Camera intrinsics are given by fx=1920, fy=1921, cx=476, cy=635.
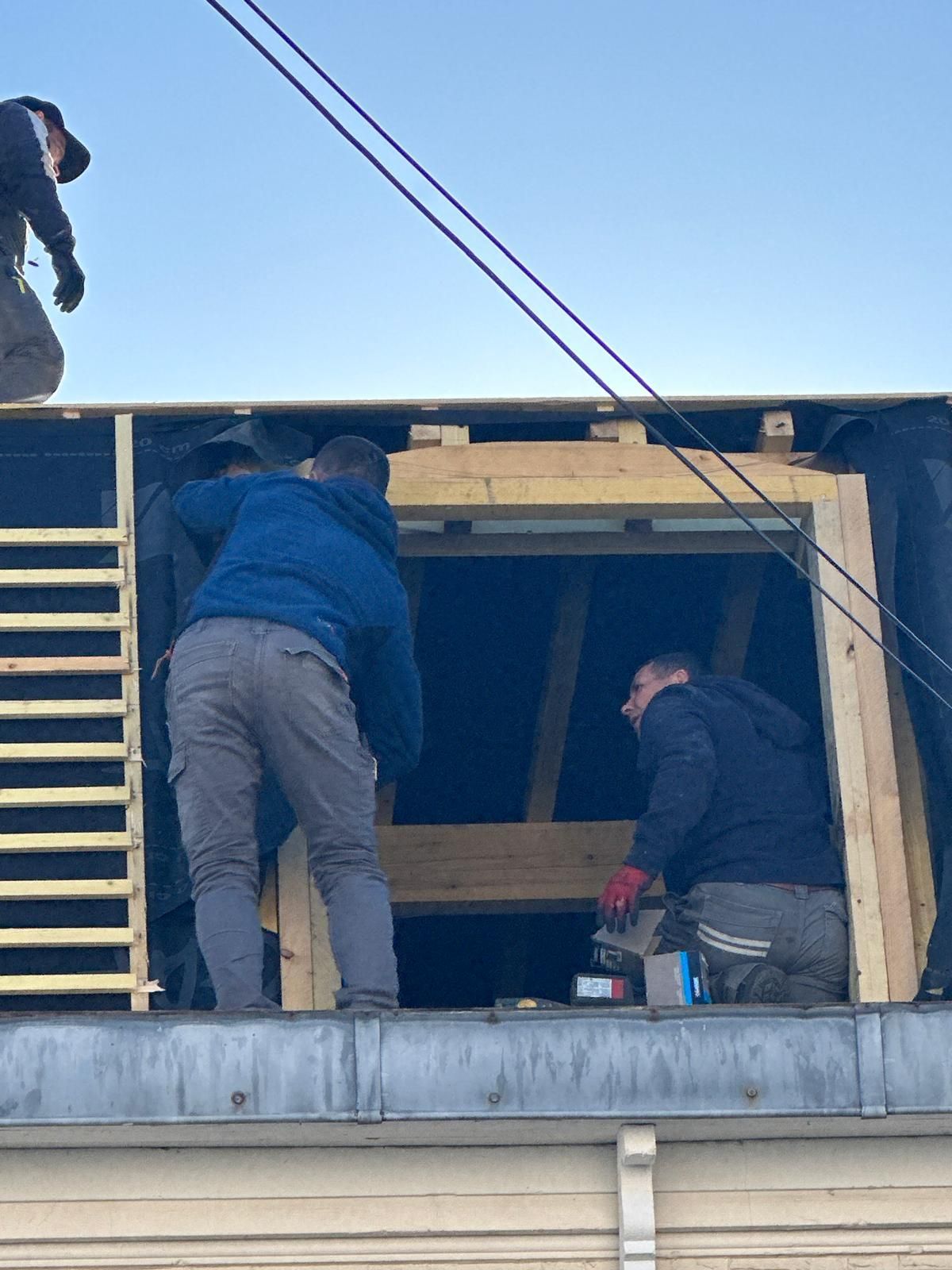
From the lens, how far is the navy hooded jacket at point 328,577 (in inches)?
247

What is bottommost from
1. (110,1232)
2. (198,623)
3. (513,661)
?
(110,1232)

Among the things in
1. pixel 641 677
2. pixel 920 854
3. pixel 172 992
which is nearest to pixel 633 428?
pixel 641 677

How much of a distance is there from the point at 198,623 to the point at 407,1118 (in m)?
2.04

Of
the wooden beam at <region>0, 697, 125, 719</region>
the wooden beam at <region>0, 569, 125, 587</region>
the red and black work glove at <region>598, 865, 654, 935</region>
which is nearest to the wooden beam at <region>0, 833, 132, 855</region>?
the wooden beam at <region>0, 697, 125, 719</region>

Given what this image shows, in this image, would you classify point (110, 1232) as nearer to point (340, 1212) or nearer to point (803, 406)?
point (340, 1212)

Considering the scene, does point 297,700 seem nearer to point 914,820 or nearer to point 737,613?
point 914,820

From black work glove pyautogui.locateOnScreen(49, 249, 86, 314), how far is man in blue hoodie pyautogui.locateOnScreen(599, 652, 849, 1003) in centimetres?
273

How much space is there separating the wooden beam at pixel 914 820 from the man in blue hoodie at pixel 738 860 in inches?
10.9

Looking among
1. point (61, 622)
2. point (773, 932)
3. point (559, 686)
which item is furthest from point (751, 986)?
point (61, 622)

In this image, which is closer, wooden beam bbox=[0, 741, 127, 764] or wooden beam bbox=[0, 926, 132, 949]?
wooden beam bbox=[0, 926, 132, 949]

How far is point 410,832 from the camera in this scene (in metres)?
8.59

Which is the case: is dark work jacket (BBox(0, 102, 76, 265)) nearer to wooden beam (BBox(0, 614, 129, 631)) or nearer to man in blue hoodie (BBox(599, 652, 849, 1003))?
wooden beam (BBox(0, 614, 129, 631))

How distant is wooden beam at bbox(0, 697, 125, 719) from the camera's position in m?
6.43

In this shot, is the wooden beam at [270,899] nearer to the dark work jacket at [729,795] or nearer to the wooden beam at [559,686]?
the dark work jacket at [729,795]
